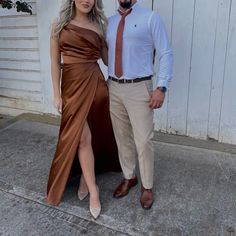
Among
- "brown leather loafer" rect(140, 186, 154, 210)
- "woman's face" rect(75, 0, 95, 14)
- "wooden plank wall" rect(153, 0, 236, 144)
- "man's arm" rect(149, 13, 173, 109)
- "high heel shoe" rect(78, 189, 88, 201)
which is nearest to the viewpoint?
"man's arm" rect(149, 13, 173, 109)

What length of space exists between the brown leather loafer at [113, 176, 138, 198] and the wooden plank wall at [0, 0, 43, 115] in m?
2.45

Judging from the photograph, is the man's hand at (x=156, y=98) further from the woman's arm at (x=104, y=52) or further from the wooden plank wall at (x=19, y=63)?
the wooden plank wall at (x=19, y=63)

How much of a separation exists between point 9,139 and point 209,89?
8.21 ft

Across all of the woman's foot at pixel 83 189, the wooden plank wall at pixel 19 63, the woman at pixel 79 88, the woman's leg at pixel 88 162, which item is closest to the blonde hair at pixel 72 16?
the woman at pixel 79 88

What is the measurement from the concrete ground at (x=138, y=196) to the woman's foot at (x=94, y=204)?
0.04m

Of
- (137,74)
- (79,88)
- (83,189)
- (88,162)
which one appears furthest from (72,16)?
(83,189)

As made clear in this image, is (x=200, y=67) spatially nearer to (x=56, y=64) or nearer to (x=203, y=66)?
(x=203, y=66)

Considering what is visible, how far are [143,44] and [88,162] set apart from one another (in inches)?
39.6

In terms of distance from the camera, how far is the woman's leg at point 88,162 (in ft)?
Result: 8.57

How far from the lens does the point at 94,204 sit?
8.65 ft

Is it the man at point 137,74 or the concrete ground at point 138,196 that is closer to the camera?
the man at point 137,74

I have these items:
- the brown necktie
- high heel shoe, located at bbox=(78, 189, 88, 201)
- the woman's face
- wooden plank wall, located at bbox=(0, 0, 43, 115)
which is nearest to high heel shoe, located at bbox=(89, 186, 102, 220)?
high heel shoe, located at bbox=(78, 189, 88, 201)

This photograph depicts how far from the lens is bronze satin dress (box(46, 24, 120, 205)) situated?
247 centimetres

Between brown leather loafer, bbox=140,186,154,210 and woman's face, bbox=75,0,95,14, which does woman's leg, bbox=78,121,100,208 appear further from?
woman's face, bbox=75,0,95,14
